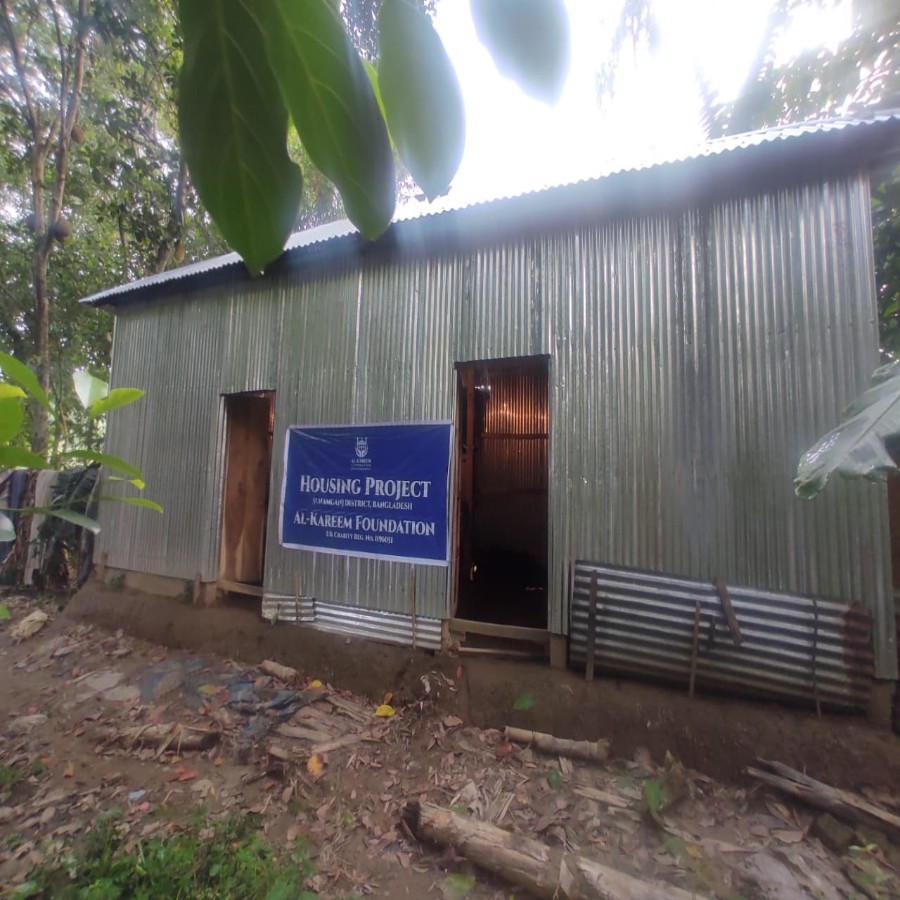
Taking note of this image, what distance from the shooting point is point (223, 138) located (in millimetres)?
570

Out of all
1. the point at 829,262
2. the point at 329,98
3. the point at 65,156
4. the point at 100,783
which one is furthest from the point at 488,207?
the point at 65,156

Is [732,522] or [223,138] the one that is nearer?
[223,138]

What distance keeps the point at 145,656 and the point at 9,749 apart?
1671mm

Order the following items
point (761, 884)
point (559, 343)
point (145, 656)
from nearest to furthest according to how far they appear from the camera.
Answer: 1. point (761, 884)
2. point (559, 343)
3. point (145, 656)

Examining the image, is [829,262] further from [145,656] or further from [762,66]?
[145,656]

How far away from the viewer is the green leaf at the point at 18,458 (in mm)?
839

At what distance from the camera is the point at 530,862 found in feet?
9.11

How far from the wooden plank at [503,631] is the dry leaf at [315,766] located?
152 cm

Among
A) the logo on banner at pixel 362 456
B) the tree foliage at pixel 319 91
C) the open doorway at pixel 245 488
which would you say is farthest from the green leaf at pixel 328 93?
the open doorway at pixel 245 488

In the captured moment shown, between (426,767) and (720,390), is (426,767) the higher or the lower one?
the lower one

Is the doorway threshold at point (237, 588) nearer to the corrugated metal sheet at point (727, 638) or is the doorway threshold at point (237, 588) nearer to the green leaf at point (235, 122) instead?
the corrugated metal sheet at point (727, 638)

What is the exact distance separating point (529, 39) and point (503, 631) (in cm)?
454

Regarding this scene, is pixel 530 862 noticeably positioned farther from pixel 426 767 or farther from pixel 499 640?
pixel 499 640

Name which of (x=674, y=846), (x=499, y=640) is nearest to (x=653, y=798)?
(x=674, y=846)
